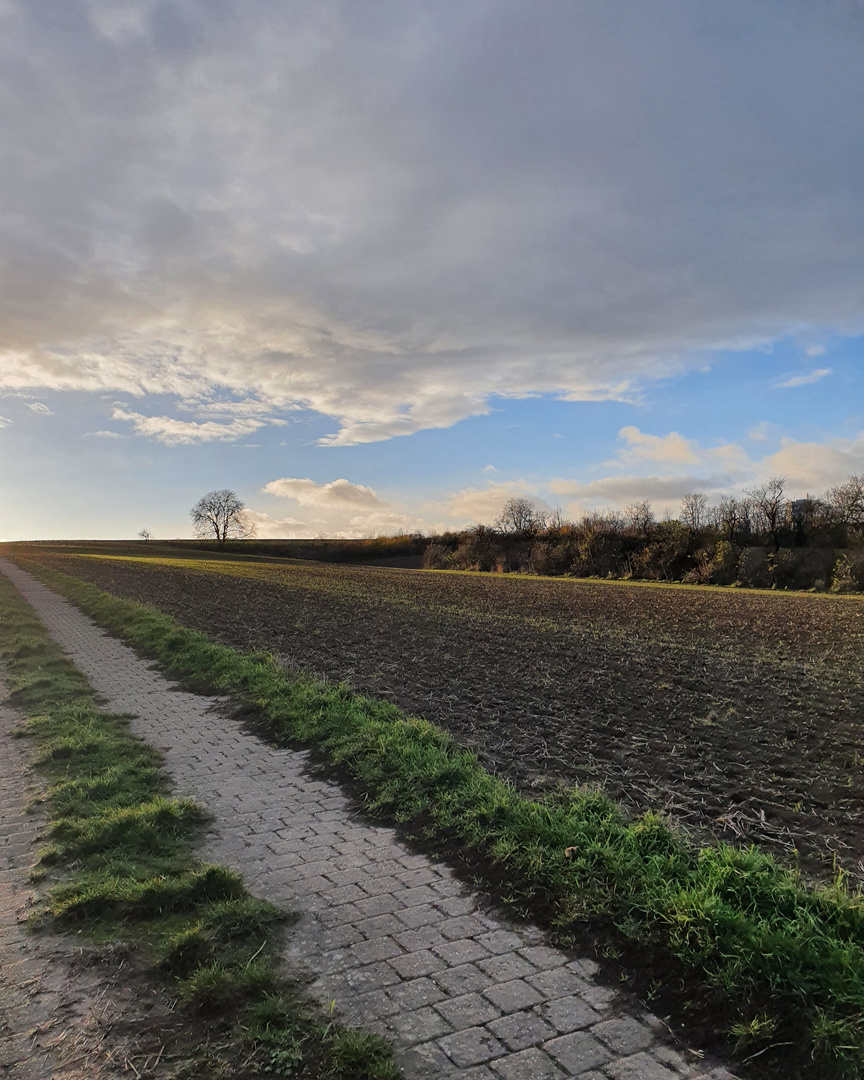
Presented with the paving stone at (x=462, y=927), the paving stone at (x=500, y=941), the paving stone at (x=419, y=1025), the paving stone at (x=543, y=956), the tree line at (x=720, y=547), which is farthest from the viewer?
the tree line at (x=720, y=547)

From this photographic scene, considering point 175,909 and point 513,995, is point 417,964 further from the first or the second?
point 175,909

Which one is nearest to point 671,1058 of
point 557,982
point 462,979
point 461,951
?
point 557,982

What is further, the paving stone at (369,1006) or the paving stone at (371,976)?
the paving stone at (371,976)

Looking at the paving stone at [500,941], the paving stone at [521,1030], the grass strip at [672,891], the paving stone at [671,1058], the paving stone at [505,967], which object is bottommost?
the paving stone at [671,1058]

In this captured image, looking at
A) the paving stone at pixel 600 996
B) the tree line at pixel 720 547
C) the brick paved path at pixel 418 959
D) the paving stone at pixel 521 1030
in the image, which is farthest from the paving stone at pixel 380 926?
the tree line at pixel 720 547

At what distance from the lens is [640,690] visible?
10.1 metres

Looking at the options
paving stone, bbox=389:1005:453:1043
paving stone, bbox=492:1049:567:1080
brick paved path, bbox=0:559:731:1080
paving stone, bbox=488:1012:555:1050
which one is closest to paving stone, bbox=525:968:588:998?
brick paved path, bbox=0:559:731:1080

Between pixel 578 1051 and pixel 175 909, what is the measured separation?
96.4 inches

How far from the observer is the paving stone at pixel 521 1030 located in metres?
3.07

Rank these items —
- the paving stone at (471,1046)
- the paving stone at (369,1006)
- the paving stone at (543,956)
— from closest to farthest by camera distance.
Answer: the paving stone at (471,1046)
the paving stone at (369,1006)
the paving stone at (543,956)

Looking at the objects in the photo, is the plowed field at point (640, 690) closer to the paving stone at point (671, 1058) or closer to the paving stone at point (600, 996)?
the paving stone at point (600, 996)

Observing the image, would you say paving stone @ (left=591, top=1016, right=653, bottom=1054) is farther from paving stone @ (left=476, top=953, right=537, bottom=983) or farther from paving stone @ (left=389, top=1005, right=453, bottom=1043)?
paving stone @ (left=389, top=1005, right=453, bottom=1043)

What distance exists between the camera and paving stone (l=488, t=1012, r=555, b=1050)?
3066 millimetres

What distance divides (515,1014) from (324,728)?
4.86 meters
